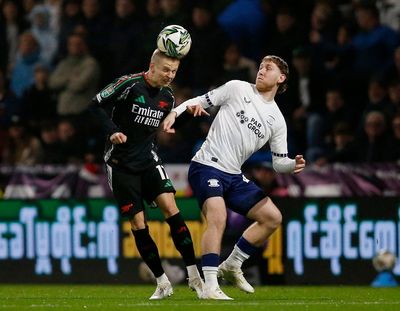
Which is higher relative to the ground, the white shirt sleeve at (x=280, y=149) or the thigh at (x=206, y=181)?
the white shirt sleeve at (x=280, y=149)

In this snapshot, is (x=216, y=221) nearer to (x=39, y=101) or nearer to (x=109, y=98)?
(x=109, y=98)

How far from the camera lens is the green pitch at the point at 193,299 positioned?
34.8 feet

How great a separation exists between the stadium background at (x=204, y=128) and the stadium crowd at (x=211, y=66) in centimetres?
2

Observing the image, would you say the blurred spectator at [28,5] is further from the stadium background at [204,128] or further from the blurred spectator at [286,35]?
the blurred spectator at [286,35]

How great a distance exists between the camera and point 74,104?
2000cm

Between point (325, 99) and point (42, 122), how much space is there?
4.64m

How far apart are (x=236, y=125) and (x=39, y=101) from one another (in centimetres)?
917

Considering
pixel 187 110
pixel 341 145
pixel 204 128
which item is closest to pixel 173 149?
pixel 204 128

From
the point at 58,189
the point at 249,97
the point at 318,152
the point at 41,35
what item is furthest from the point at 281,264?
the point at 41,35

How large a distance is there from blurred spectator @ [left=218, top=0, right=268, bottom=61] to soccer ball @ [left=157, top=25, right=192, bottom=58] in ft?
24.3

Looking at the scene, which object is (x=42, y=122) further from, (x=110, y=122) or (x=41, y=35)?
(x=110, y=122)

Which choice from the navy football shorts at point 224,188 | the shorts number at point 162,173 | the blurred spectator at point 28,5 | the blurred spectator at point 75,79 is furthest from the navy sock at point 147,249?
the blurred spectator at point 28,5

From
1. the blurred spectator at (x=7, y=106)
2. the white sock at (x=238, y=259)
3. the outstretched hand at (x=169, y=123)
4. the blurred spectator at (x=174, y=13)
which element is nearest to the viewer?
the outstretched hand at (x=169, y=123)

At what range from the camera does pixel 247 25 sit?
1903 centimetres
